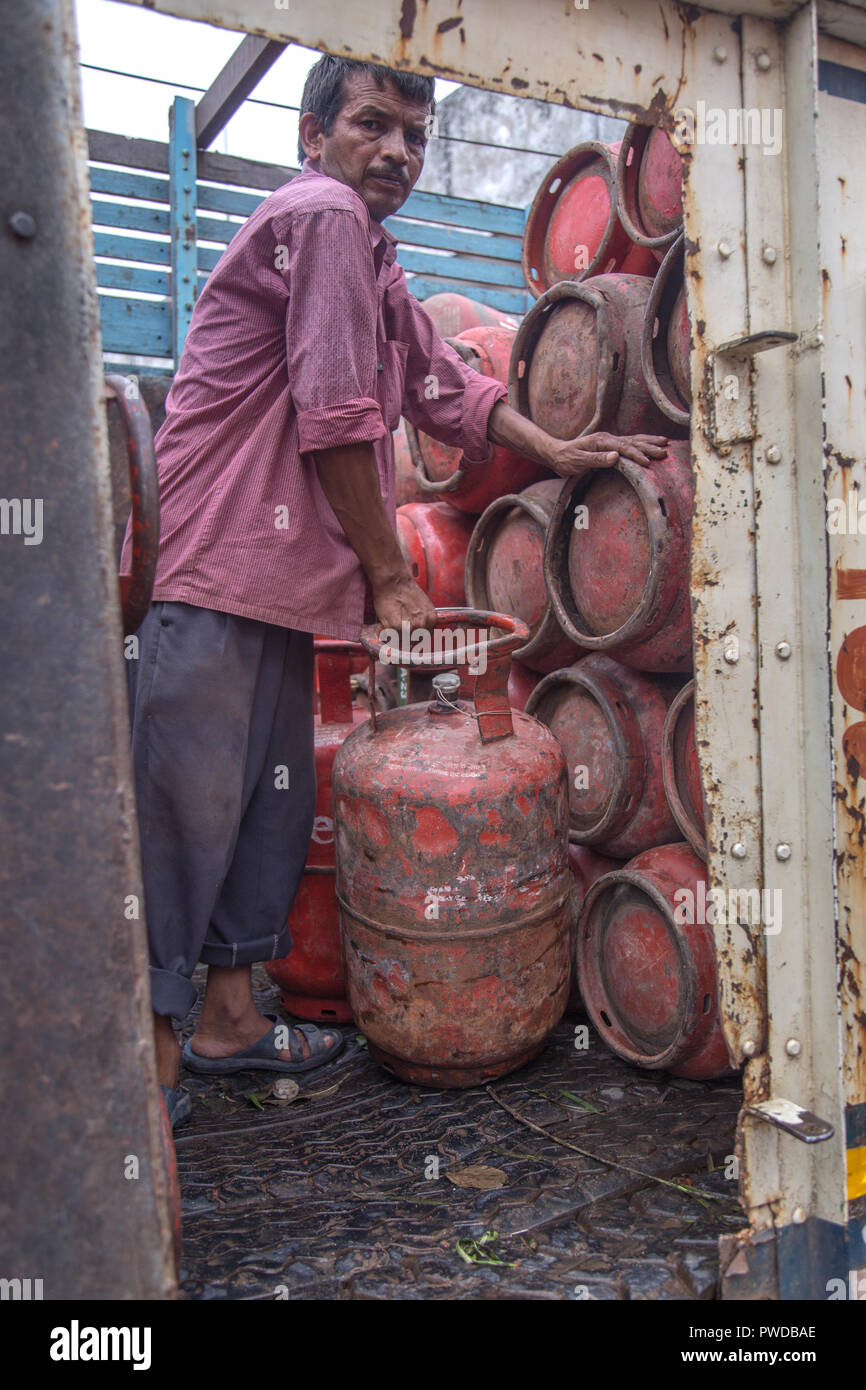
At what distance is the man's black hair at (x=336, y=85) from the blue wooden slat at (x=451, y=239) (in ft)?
12.2

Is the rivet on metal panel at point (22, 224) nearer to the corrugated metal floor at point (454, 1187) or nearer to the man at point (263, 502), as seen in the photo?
the man at point (263, 502)

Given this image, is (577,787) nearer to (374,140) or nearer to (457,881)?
(457,881)

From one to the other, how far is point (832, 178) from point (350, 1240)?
2.06 m

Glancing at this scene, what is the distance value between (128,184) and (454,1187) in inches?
206

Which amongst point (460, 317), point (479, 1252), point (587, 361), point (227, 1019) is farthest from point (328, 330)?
point (460, 317)

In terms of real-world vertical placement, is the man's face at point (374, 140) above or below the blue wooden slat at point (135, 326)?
below

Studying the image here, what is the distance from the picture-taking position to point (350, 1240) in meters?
1.77

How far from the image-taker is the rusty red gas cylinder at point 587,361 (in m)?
2.45

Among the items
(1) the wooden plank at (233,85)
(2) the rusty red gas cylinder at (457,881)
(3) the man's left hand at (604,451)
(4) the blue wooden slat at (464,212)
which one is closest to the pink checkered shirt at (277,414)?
(2) the rusty red gas cylinder at (457,881)

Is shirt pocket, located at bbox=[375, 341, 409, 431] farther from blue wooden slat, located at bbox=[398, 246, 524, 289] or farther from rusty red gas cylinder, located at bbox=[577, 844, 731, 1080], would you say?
blue wooden slat, located at bbox=[398, 246, 524, 289]

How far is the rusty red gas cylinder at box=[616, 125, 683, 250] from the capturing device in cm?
236

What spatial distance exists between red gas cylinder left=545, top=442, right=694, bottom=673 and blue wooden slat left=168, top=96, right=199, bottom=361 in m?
3.38
